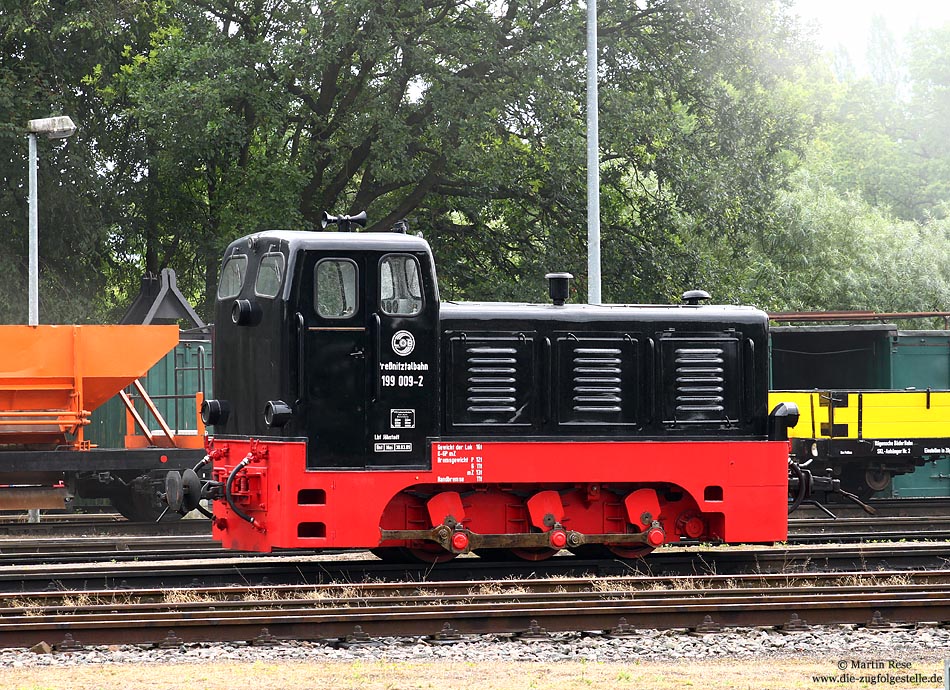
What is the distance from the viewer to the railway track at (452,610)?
8.84m

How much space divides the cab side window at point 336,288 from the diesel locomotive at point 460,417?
0.06 ft

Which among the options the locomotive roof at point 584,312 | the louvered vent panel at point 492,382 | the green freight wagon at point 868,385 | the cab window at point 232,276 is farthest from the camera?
the green freight wagon at point 868,385

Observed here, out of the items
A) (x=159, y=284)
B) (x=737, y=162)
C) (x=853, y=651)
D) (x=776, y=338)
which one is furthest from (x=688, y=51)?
(x=853, y=651)

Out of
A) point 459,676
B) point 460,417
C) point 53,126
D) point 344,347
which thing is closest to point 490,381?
point 460,417

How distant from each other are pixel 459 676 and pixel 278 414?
3.50 metres

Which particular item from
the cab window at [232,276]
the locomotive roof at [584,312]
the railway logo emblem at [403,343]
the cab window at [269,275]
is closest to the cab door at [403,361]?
the railway logo emblem at [403,343]

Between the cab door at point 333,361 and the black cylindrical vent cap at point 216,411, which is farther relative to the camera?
the black cylindrical vent cap at point 216,411

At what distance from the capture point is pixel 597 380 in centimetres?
1176

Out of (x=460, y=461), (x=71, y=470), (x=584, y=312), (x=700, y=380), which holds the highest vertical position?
(x=584, y=312)

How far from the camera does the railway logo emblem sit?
11.0 meters

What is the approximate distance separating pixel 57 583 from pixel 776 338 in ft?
46.1

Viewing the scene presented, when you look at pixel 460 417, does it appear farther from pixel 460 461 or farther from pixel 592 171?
pixel 592 171

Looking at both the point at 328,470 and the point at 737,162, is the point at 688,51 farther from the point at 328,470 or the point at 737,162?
the point at 328,470

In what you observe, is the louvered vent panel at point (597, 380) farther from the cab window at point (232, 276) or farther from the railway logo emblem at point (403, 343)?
the cab window at point (232, 276)
